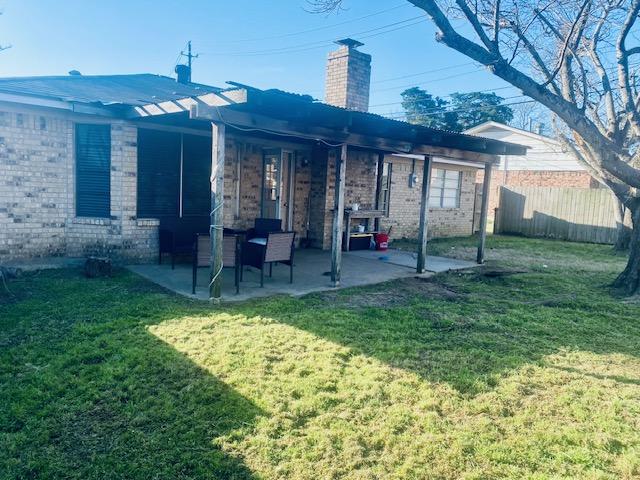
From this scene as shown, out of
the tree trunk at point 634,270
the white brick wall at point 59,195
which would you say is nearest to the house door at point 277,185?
the white brick wall at point 59,195

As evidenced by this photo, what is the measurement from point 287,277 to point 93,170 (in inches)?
148

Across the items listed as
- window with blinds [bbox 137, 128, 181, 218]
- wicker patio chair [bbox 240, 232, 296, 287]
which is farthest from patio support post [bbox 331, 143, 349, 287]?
window with blinds [bbox 137, 128, 181, 218]

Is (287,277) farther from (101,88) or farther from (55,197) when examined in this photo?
(101,88)

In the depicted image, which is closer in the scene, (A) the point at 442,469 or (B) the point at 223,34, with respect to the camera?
(A) the point at 442,469

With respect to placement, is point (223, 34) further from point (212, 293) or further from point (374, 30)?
point (212, 293)

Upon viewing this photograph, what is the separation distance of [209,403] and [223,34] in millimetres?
23075

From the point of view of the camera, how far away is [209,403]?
341cm

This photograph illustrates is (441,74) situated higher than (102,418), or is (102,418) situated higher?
(441,74)

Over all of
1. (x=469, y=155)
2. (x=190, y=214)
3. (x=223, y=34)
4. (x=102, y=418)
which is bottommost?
(x=102, y=418)

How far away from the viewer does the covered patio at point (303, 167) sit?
573cm

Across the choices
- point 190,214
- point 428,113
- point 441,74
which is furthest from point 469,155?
point 428,113

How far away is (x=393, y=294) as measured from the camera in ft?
22.9

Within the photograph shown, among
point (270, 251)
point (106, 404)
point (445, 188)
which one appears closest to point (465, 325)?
point (270, 251)

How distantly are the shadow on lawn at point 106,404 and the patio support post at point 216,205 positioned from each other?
0.77 metres
